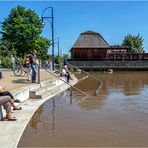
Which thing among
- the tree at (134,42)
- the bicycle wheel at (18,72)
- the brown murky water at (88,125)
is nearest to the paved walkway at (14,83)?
the brown murky water at (88,125)

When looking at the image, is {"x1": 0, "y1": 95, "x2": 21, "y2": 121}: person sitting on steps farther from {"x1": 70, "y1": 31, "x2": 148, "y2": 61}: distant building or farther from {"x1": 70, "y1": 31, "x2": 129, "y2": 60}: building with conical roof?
{"x1": 70, "y1": 31, "x2": 129, "y2": 60}: building with conical roof

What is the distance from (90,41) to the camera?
60.0 m

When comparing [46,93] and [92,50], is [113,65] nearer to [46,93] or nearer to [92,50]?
[92,50]

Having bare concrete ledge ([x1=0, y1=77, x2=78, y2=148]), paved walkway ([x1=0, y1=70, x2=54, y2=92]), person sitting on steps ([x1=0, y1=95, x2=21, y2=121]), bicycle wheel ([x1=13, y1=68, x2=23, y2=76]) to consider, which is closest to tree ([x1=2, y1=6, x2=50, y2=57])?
bicycle wheel ([x1=13, y1=68, x2=23, y2=76])

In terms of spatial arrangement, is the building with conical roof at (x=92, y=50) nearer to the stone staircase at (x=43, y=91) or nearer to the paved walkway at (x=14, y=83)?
the stone staircase at (x=43, y=91)

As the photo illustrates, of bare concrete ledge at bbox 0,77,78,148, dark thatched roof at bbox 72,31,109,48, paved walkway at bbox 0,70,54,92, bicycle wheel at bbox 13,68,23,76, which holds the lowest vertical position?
bare concrete ledge at bbox 0,77,78,148

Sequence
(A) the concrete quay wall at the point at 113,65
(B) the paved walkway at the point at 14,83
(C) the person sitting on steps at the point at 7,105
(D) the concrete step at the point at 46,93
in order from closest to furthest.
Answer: (C) the person sitting on steps at the point at 7,105, (D) the concrete step at the point at 46,93, (B) the paved walkway at the point at 14,83, (A) the concrete quay wall at the point at 113,65

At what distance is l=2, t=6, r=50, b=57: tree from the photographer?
51750mm

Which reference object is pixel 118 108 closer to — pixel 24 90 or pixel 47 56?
pixel 24 90

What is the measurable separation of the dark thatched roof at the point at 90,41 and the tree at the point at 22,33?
7.59m

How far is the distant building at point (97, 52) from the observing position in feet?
182

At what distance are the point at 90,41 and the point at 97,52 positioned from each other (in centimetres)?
307

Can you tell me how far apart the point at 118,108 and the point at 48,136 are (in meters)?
4.78

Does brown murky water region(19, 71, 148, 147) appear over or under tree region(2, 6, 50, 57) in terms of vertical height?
under
